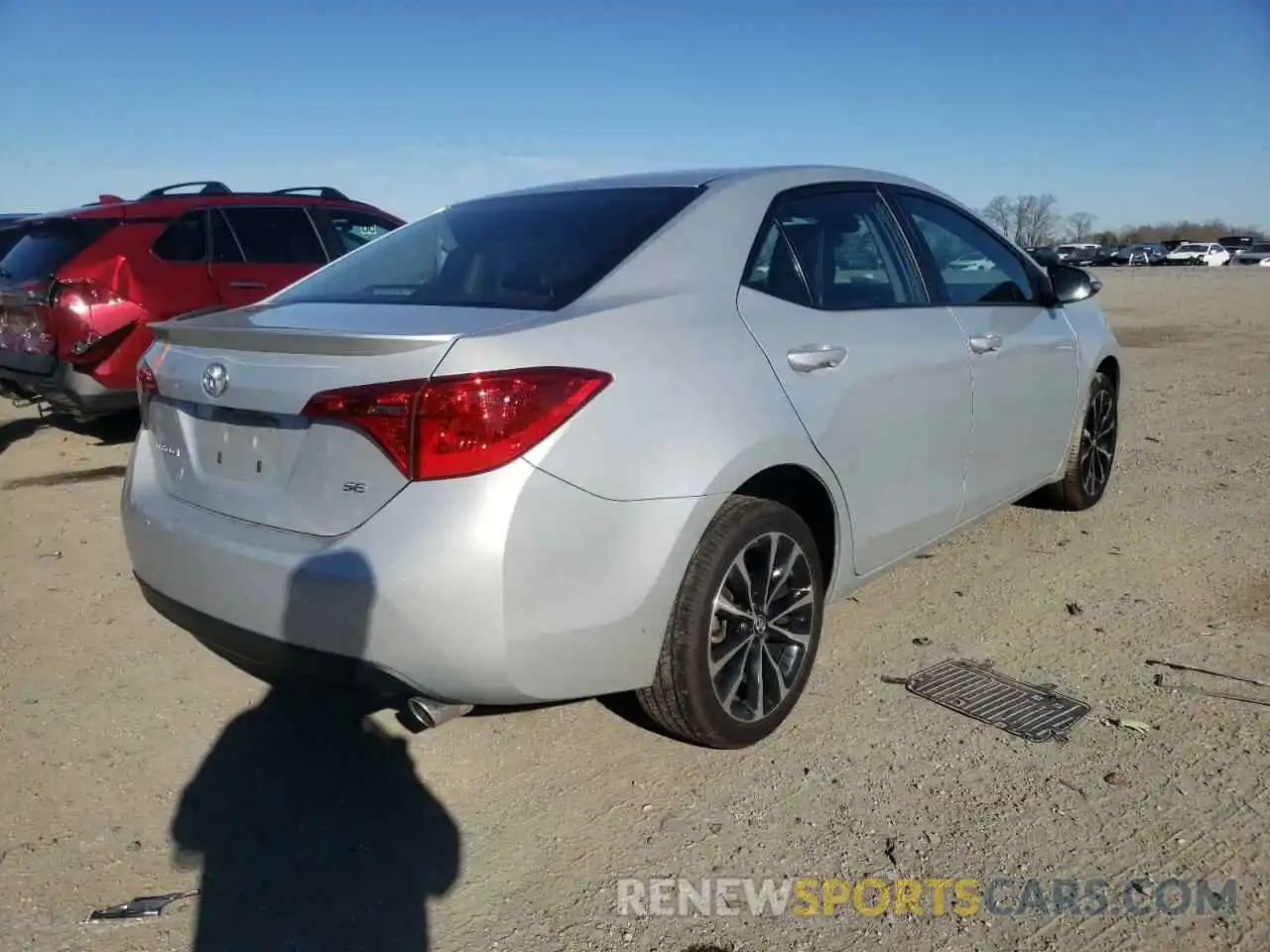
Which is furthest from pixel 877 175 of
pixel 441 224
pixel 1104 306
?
pixel 1104 306

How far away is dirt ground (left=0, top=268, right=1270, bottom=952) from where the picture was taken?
237 centimetres

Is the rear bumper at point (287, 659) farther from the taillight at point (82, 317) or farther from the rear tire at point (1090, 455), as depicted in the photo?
the taillight at point (82, 317)

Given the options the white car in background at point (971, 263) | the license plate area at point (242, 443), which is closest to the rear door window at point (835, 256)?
the white car in background at point (971, 263)

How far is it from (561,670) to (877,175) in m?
2.45

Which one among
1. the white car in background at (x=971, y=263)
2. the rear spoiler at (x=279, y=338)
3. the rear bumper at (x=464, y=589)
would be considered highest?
the white car in background at (x=971, y=263)

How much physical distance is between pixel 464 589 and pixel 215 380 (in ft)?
3.08

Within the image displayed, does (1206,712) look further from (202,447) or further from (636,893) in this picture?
(202,447)

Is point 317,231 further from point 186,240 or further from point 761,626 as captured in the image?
point 761,626

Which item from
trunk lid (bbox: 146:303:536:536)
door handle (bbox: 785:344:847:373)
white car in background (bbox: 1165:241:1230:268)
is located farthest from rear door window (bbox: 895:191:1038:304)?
white car in background (bbox: 1165:241:1230:268)

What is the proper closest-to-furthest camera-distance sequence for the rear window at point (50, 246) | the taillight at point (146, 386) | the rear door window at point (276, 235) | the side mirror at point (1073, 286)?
the taillight at point (146, 386) → the side mirror at point (1073, 286) → the rear window at point (50, 246) → the rear door window at point (276, 235)

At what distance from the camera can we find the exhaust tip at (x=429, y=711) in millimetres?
2465

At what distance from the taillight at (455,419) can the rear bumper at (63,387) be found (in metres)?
4.83

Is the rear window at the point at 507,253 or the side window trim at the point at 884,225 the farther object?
the side window trim at the point at 884,225

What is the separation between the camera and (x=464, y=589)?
229 cm
